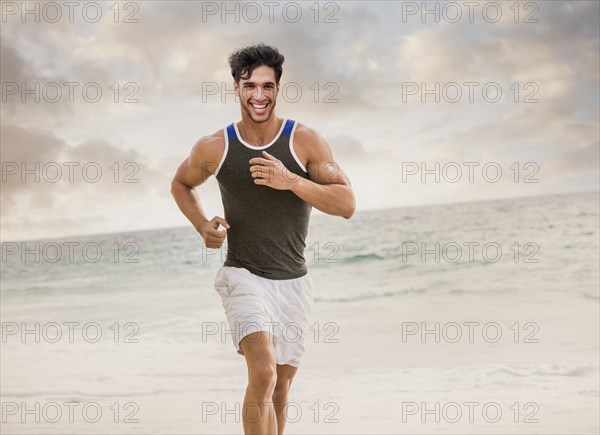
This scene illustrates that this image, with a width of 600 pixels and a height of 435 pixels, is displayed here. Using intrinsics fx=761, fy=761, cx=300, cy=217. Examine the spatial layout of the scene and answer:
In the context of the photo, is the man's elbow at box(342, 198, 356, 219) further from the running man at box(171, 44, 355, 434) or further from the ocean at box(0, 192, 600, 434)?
the ocean at box(0, 192, 600, 434)

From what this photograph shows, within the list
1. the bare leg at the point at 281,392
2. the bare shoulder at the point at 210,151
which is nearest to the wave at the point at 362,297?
the bare leg at the point at 281,392

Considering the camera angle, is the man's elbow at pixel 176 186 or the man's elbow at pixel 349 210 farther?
the man's elbow at pixel 176 186

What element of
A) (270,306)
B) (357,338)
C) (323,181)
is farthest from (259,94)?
(357,338)

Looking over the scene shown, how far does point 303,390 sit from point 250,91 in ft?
12.9

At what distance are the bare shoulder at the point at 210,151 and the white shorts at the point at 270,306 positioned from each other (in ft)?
1.53

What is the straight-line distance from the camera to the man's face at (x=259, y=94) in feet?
10.5

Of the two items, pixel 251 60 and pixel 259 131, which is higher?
pixel 251 60

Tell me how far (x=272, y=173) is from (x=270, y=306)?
2.11 feet

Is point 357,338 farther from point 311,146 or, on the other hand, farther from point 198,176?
point 311,146

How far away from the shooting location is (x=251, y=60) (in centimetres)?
324

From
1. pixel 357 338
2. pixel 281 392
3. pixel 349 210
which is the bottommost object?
pixel 281 392

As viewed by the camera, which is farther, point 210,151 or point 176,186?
point 176,186

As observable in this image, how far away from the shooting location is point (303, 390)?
657 centimetres

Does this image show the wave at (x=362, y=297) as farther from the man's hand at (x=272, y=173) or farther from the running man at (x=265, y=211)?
the man's hand at (x=272, y=173)
